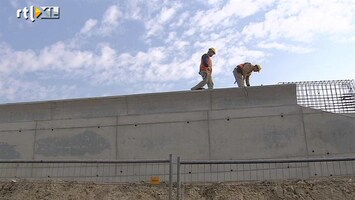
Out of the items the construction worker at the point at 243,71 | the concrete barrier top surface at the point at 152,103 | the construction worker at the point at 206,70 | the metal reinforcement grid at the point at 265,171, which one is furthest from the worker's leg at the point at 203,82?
the metal reinforcement grid at the point at 265,171

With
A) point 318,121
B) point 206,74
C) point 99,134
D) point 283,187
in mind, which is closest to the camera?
point 283,187

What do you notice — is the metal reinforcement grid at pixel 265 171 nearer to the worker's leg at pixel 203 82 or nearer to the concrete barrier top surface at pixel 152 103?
the concrete barrier top surface at pixel 152 103

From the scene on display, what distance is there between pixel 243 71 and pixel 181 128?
2942 mm

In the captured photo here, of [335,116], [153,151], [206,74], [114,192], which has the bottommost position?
[114,192]

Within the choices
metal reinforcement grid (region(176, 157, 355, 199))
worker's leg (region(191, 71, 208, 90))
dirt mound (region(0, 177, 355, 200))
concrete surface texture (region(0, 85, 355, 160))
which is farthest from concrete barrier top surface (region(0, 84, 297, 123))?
dirt mound (region(0, 177, 355, 200))

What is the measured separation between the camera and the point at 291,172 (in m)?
10.0

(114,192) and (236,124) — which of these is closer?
(114,192)

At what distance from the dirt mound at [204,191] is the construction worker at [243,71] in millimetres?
4011

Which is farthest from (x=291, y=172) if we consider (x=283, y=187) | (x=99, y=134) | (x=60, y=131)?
(x=60, y=131)

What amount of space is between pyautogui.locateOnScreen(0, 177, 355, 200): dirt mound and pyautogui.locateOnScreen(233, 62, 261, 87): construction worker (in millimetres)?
4011

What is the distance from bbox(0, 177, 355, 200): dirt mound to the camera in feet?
29.0

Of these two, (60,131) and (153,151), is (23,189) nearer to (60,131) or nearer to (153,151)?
(60,131)

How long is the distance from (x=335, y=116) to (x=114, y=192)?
217 inches

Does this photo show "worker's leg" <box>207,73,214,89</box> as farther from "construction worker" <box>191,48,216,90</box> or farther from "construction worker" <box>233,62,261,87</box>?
"construction worker" <box>233,62,261,87</box>
